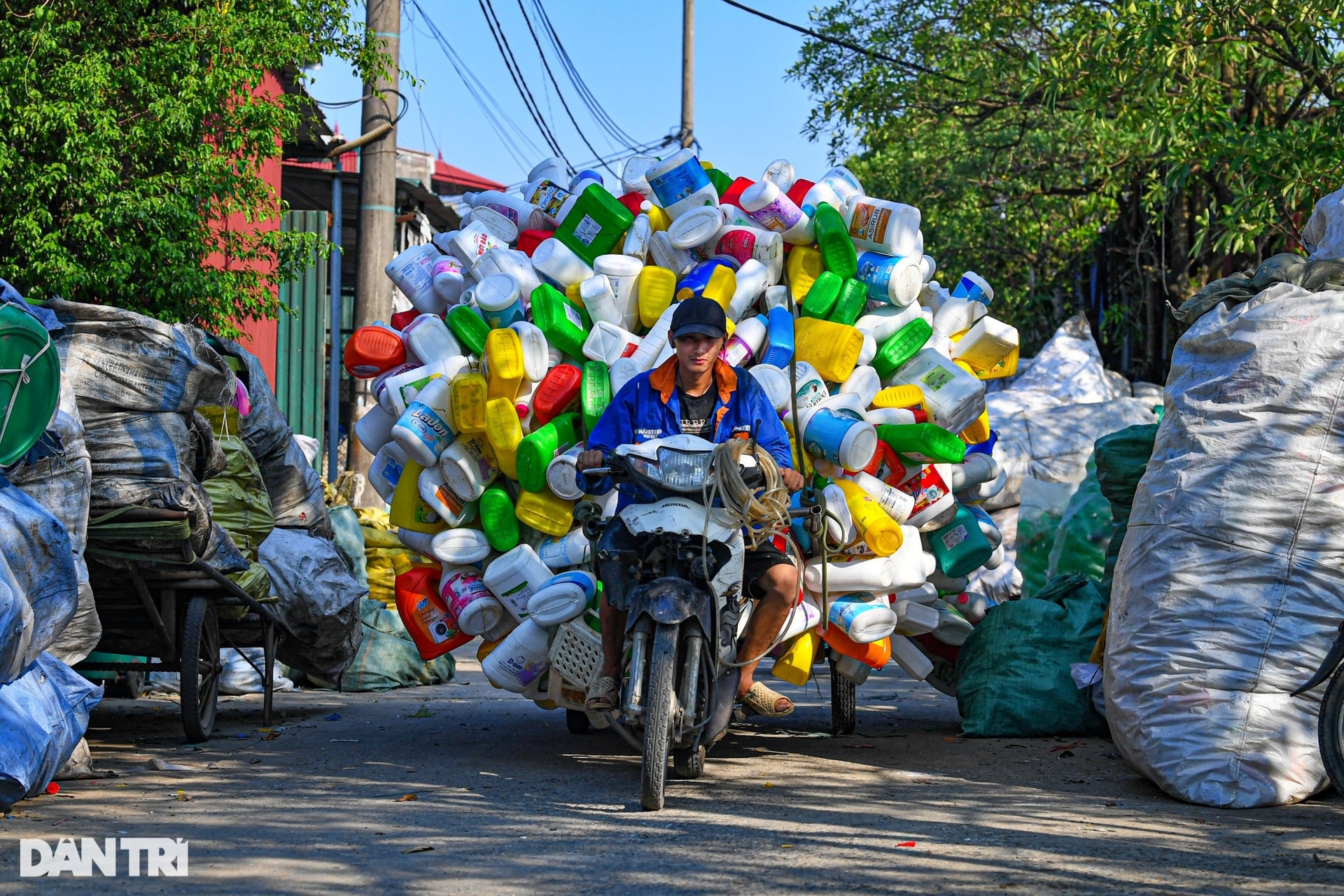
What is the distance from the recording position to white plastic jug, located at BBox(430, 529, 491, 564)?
6.20 meters

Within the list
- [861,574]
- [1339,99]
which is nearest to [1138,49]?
[1339,99]

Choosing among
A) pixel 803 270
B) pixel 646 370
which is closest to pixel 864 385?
pixel 803 270

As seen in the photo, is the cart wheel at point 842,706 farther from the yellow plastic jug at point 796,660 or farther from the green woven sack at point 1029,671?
the yellow plastic jug at point 796,660

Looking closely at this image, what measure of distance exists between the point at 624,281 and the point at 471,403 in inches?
35.5

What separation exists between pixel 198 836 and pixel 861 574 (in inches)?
111

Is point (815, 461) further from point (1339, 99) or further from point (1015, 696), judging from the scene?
point (1339, 99)

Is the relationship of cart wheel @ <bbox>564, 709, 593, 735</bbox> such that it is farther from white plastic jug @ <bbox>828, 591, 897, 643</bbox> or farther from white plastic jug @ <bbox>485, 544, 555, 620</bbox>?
white plastic jug @ <bbox>828, 591, 897, 643</bbox>

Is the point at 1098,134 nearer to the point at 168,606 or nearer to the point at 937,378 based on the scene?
the point at 937,378

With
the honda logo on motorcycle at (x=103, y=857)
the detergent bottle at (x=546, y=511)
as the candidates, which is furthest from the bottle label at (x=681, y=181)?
the honda logo on motorcycle at (x=103, y=857)

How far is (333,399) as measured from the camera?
17.2 m

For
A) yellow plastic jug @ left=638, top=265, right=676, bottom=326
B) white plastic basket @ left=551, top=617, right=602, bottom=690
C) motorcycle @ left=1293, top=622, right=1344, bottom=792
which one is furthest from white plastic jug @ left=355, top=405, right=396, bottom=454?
motorcycle @ left=1293, top=622, right=1344, bottom=792

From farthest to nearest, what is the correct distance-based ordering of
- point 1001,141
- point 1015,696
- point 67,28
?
point 1001,141
point 67,28
point 1015,696

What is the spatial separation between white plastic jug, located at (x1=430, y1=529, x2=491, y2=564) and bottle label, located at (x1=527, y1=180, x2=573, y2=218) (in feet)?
5.59

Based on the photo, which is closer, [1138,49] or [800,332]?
[800,332]
